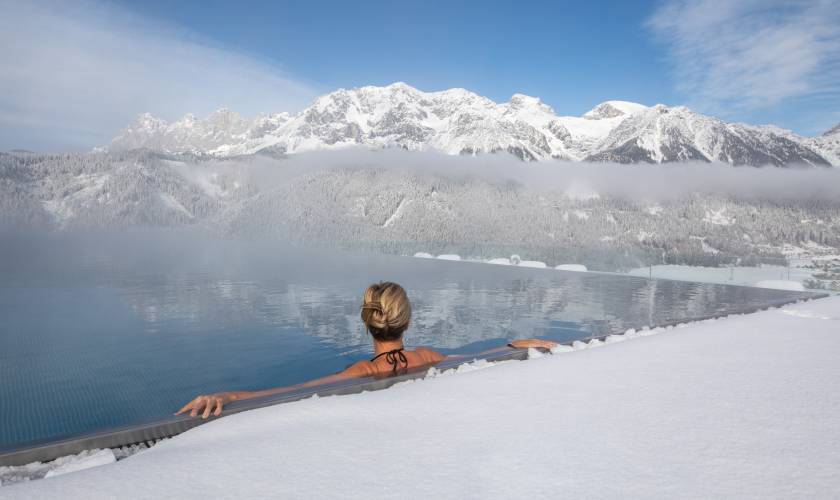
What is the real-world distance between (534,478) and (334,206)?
12872 cm

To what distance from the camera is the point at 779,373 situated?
2.97 m

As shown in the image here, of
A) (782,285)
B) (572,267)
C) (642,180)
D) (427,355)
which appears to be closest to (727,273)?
(782,285)

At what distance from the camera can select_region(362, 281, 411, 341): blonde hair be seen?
286 centimetres

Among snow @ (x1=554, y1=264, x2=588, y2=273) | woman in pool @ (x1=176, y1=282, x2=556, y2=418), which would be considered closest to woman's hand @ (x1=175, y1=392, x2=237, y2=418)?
woman in pool @ (x1=176, y1=282, x2=556, y2=418)

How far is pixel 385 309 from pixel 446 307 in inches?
445

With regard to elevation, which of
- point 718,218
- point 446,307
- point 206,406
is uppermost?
point 718,218

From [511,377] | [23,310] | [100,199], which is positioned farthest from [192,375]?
[100,199]

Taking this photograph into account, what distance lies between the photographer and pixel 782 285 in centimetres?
2028

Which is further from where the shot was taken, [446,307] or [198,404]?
[446,307]

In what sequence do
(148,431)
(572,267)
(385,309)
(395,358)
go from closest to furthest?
(148,431)
(385,309)
(395,358)
(572,267)

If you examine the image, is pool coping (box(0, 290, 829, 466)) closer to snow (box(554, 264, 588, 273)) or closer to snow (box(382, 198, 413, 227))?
snow (box(554, 264, 588, 273))

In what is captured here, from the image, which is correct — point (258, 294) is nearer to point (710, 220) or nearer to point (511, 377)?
point (511, 377)

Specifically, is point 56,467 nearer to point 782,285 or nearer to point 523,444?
point 523,444

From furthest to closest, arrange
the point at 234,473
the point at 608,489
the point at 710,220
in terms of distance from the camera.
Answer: the point at 710,220 → the point at 234,473 → the point at 608,489
